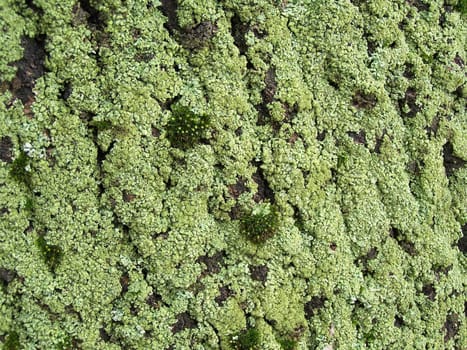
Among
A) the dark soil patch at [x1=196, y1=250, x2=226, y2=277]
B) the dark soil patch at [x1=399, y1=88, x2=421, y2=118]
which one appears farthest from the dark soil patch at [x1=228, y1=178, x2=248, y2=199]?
the dark soil patch at [x1=399, y1=88, x2=421, y2=118]

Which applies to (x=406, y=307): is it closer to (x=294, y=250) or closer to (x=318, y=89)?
(x=294, y=250)

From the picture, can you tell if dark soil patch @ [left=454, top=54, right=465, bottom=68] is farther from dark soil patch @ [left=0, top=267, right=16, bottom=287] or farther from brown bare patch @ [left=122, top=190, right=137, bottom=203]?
dark soil patch @ [left=0, top=267, right=16, bottom=287]

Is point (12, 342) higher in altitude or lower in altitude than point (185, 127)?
lower

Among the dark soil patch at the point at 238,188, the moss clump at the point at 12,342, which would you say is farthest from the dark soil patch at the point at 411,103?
the moss clump at the point at 12,342

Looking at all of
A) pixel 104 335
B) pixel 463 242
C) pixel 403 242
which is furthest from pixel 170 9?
pixel 463 242

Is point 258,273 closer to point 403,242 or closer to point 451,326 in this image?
point 403,242

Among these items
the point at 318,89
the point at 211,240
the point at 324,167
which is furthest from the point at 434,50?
the point at 211,240
